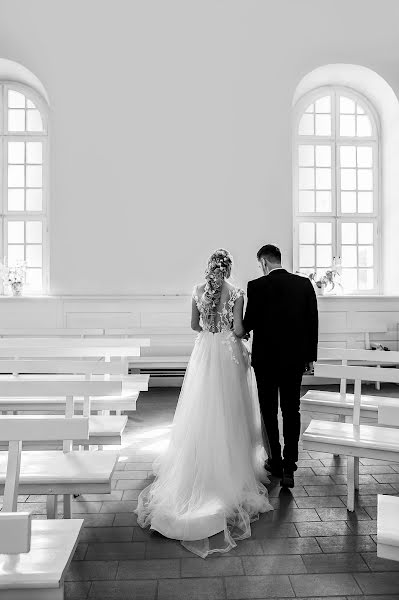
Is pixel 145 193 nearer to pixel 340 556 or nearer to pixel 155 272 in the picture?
pixel 155 272

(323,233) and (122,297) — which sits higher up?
(323,233)

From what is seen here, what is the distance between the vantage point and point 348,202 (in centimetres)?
843

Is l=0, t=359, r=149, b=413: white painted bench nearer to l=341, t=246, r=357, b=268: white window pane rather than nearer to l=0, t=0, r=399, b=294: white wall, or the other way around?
l=0, t=0, r=399, b=294: white wall

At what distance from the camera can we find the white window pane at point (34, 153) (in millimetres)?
8109

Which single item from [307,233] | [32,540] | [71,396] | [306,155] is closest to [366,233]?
[307,233]

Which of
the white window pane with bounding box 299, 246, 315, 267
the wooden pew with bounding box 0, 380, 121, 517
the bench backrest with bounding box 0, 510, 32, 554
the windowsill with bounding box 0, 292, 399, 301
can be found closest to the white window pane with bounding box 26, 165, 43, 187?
the windowsill with bounding box 0, 292, 399, 301

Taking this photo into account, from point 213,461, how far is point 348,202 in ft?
21.2

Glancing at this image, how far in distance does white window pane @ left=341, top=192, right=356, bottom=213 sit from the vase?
5291mm

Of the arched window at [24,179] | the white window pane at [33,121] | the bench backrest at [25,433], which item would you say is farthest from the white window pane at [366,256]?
the bench backrest at [25,433]

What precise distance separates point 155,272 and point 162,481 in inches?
189

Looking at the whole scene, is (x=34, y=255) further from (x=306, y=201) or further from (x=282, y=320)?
(x=282, y=320)

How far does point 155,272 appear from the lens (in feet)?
25.0

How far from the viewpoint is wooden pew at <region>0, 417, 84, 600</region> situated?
53.7 inches

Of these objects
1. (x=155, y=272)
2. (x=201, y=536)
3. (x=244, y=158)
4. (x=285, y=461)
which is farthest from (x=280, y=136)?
(x=201, y=536)
